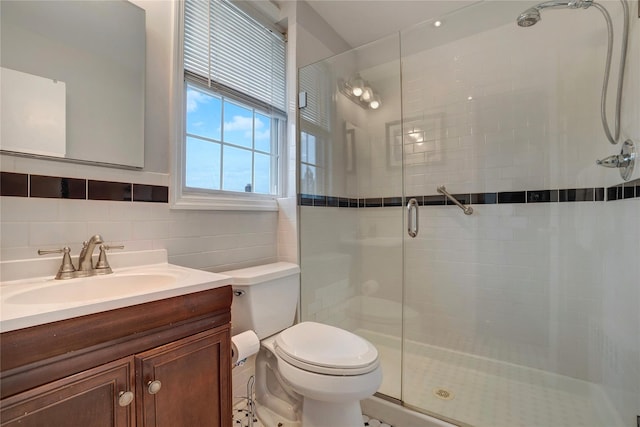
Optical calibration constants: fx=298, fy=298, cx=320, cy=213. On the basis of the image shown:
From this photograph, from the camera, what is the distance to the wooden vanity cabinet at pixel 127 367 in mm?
622

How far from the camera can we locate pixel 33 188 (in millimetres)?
986

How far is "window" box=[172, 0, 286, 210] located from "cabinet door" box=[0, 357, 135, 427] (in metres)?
0.77

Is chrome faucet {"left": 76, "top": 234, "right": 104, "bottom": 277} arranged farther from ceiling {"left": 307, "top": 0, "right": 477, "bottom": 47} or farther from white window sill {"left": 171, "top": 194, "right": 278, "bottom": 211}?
ceiling {"left": 307, "top": 0, "right": 477, "bottom": 47}

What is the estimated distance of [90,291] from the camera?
0.99m

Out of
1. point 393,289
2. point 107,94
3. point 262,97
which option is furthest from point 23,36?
point 393,289

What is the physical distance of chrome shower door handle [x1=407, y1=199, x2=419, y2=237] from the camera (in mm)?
2125

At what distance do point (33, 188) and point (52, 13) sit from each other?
2.03ft

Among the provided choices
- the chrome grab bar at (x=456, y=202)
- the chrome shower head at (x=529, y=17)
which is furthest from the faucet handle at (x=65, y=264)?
the chrome shower head at (x=529, y=17)

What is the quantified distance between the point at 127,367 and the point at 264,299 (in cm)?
72

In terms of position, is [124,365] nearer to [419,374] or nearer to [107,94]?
[107,94]

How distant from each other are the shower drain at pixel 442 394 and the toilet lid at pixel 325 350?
25.2 inches

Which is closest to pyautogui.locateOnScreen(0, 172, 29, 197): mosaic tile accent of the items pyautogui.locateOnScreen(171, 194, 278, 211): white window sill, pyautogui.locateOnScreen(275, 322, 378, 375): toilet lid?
pyautogui.locateOnScreen(171, 194, 278, 211): white window sill

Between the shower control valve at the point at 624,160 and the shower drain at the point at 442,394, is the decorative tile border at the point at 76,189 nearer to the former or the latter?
the shower drain at the point at 442,394

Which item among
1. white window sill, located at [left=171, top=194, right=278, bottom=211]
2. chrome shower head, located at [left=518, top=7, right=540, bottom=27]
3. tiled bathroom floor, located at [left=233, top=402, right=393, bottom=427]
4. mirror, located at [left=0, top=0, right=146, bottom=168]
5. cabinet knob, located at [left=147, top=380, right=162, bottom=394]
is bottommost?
tiled bathroom floor, located at [left=233, top=402, right=393, bottom=427]
